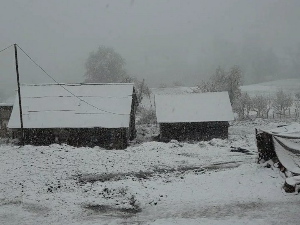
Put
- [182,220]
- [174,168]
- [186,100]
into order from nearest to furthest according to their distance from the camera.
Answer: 1. [182,220]
2. [174,168]
3. [186,100]

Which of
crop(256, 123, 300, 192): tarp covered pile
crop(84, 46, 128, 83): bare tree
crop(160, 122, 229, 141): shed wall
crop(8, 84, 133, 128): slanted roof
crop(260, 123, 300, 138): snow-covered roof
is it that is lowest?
crop(160, 122, 229, 141): shed wall

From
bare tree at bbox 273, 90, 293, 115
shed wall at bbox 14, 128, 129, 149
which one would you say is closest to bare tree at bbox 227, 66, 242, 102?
bare tree at bbox 273, 90, 293, 115

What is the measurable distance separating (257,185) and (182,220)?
4.09 metres

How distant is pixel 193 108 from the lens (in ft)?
98.5

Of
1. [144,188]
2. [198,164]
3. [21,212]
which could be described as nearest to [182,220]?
[144,188]

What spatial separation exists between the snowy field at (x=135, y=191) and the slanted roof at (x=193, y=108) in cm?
1231

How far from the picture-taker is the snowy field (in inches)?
349

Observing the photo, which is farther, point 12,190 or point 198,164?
point 198,164

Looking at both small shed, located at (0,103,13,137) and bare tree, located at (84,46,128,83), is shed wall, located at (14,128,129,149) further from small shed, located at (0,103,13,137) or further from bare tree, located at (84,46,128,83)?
bare tree, located at (84,46,128,83)

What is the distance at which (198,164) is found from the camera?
50.6ft

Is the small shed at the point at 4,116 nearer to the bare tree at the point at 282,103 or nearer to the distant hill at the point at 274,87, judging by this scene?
the bare tree at the point at 282,103

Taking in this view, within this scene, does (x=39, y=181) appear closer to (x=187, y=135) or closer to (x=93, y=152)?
(x=93, y=152)

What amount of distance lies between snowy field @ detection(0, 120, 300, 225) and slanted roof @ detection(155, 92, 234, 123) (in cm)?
1231

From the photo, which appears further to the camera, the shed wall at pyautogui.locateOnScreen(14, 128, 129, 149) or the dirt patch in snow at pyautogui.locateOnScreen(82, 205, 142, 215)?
the shed wall at pyautogui.locateOnScreen(14, 128, 129, 149)
